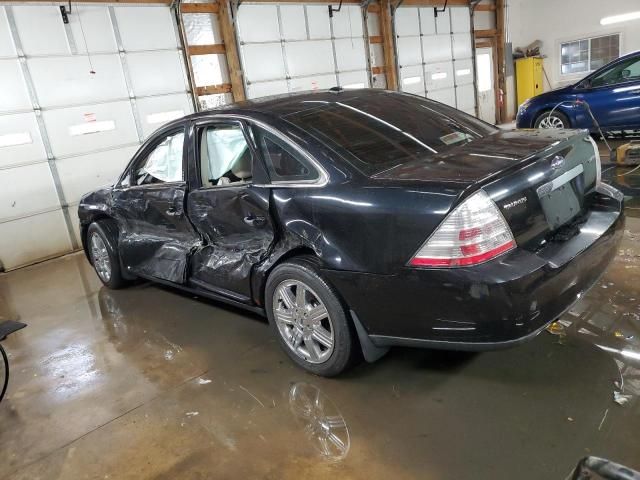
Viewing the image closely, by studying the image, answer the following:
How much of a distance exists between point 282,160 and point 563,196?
1422mm

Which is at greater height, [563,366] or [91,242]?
[91,242]

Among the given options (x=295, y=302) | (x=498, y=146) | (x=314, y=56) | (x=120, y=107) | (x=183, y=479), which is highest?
(x=314, y=56)

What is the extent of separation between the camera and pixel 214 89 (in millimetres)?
8461

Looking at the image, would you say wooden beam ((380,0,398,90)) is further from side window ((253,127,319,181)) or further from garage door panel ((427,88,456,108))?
side window ((253,127,319,181))

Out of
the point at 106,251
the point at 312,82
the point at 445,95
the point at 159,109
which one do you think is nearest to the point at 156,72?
the point at 159,109

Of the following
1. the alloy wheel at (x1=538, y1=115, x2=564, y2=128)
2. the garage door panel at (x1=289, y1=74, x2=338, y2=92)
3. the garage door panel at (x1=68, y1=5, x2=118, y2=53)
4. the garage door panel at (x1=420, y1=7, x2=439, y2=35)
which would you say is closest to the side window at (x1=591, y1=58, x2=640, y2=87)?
the alloy wheel at (x1=538, y1=115, x2=564, y2=128)

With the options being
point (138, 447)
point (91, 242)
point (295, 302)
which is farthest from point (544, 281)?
point (91, 242)

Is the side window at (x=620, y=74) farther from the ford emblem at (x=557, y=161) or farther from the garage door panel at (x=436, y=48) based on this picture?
the ford emblem at (x=557, y=161)

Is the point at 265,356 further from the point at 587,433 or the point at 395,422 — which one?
the point at 587,433

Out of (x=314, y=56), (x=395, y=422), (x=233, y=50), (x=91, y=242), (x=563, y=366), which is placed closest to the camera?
(x=395, y=422)

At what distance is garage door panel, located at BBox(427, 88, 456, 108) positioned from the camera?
40.3 ft

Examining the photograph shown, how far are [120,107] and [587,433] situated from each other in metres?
7.23

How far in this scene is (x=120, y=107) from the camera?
7.32 m

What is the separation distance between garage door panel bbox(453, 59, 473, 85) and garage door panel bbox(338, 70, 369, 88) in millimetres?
3467
